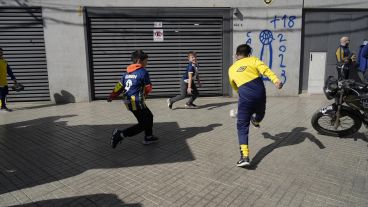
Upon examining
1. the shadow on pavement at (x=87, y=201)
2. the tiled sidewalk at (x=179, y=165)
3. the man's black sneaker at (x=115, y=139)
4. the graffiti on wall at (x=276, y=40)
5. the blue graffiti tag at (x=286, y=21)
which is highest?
the blue graffiti tag at (x=286, y=21)

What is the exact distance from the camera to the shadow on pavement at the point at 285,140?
5.14 meters

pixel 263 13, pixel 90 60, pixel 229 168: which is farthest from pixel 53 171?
pixel 263 13

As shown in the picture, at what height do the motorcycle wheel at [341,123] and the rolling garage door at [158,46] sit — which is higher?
the rolling garage door at [158,46]

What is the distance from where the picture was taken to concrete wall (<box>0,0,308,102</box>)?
9430 mm

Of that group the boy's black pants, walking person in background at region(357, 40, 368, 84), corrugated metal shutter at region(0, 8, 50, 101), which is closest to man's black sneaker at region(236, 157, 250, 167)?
the boy's black pants

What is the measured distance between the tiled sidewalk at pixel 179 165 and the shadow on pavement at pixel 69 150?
14 millimetres

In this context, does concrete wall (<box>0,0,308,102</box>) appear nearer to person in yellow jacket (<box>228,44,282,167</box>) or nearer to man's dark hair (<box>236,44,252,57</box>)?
man's dark hair (<box>236,44,252,57</box>)

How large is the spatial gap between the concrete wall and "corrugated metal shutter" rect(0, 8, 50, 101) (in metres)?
0.26

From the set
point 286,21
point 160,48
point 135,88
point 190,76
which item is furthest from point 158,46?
point 135,88

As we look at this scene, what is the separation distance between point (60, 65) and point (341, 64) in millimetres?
8130

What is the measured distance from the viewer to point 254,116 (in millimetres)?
5145

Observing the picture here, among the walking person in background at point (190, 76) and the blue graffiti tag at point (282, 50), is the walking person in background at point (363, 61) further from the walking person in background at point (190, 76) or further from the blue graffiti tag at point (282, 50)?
the walking person in background at point (190, 76)

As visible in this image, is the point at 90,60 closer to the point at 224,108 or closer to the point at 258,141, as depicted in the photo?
the point at 224,108

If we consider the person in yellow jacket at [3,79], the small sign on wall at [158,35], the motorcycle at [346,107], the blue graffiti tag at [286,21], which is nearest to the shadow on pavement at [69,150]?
the person in yellow jacket at [3,79]
